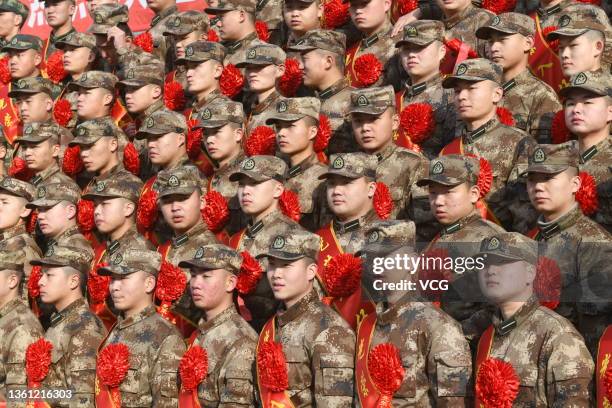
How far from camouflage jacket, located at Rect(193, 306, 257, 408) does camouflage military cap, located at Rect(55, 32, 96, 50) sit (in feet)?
18.3

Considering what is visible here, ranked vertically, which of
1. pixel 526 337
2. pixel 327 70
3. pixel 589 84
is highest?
pixel 589 84

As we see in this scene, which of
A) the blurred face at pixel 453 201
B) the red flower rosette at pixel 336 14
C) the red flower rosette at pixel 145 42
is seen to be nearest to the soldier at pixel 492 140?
the blurred face at pixel 453 201

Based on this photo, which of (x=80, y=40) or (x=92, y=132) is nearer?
(x=92, y=132)

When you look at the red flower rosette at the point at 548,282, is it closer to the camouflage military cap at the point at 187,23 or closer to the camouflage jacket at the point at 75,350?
the camouflage jacket at the point at 75,350

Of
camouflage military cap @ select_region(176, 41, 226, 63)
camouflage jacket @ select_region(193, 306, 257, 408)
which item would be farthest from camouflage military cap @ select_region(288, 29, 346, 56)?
camouflage jacket @ select_region(193, 306, 257, 408)

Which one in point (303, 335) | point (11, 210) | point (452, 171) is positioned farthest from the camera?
point (11, 210)

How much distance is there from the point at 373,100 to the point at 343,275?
1.84 m

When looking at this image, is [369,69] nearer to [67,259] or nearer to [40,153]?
[67,259]

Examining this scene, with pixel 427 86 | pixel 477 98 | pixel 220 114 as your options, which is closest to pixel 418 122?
pixel 427 86

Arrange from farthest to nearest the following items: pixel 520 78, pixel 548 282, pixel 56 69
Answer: pixel 56 69
pixel 520 78
pixel 548 282

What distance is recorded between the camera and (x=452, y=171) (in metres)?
10.5

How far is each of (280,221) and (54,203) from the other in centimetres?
263

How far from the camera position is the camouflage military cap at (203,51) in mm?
14078

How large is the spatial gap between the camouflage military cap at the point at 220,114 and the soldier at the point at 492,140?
2175 millimetres
